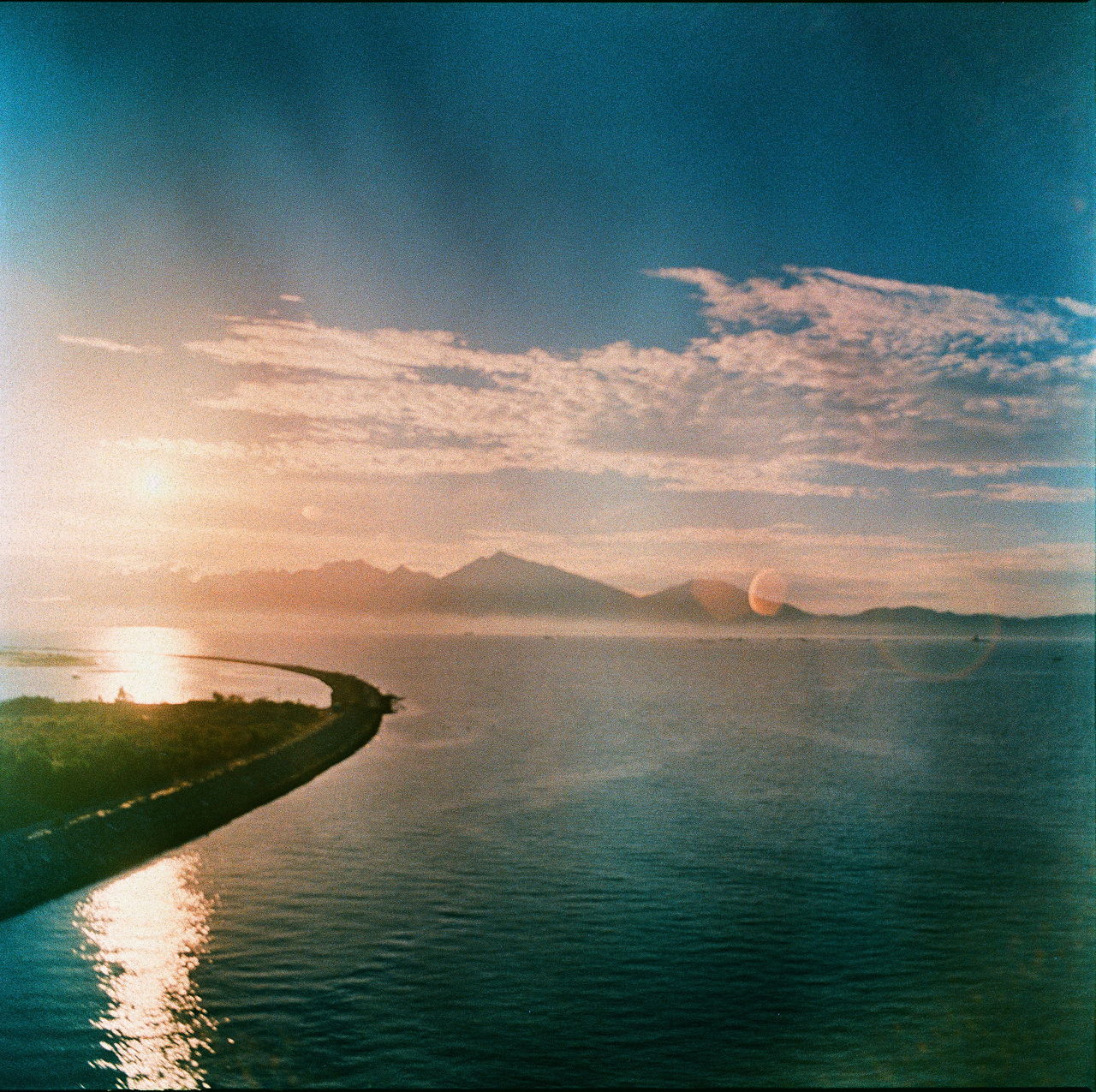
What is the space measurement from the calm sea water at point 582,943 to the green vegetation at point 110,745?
642 cm

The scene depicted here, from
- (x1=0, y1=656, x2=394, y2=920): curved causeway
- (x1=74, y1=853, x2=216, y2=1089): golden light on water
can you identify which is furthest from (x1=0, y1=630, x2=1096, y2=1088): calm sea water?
(x1=0, y1=656, x2=394, y2=920): curved causeway

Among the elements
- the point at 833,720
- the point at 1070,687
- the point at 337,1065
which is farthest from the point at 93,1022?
the point at 1070,687

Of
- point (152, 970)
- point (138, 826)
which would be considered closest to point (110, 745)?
point (138, 826)

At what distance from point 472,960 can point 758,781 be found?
38.9 metres

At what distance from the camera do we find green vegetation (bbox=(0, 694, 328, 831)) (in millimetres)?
44469

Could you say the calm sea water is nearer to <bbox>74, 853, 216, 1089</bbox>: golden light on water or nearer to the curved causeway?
<bbox>74, 853, 216, 1089</bbox>: golden light on water

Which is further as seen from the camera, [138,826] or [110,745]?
[110,745]

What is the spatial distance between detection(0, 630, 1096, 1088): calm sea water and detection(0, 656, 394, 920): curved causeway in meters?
1.36

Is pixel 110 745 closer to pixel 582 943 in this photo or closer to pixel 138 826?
pixel 138 826

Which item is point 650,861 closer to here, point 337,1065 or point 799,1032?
point 799,1032

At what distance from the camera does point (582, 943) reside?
2942cm

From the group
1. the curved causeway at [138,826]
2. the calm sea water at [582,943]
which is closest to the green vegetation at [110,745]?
the curved causeway at [138,826]

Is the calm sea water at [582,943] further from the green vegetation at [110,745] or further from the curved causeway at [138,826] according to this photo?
the green vegetation at [110,745]

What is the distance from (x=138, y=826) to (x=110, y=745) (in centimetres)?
1037
